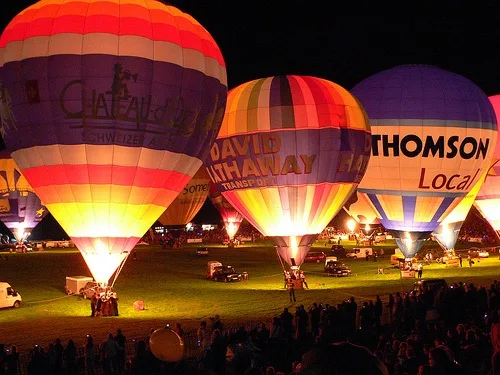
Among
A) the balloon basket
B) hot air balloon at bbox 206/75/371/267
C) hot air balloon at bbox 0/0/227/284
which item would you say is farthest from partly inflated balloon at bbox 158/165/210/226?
→ hot air balloon at bbox 0/0/227/284

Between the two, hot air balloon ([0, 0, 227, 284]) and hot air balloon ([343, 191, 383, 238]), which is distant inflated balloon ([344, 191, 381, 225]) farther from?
hot air balloon ([0, 0, 227, 284])

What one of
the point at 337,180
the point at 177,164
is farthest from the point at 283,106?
the point at 177,164

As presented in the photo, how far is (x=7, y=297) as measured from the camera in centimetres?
1983

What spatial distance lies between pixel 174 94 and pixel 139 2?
2519 mm

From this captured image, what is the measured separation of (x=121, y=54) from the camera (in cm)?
1645

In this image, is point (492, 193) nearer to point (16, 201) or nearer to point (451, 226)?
point (451, 226)

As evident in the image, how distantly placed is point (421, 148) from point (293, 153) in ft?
18.1

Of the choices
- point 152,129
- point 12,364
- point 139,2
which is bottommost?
point 12,364

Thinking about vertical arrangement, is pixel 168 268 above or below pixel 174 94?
below

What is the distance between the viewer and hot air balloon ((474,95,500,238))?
32000mm

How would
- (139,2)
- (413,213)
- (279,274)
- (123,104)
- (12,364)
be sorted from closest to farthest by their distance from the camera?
1. (12,364)
2. (123,104)
3. (139,2)
4. (413,213)
5. (279,274)

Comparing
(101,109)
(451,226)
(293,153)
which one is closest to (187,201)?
(451,226)

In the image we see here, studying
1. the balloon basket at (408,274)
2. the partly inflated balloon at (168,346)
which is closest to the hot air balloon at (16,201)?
the balloon basket at (408,274)

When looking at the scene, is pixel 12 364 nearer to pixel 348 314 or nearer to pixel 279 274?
pixel 348 314
